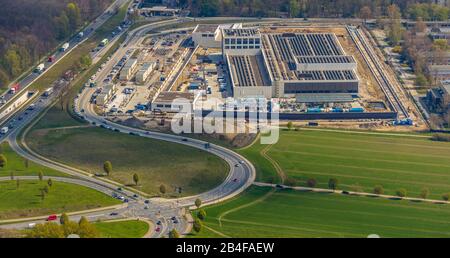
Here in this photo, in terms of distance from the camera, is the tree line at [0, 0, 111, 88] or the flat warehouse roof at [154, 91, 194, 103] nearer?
the flat warehouse roof at [154, 91, 194, 103]

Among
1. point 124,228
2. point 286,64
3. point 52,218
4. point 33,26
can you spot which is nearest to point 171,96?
point 286,64

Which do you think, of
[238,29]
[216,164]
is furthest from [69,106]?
[238,29]

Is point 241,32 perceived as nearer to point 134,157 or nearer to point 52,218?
point 134,157

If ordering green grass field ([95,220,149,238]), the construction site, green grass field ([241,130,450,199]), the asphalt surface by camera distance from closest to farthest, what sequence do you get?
green grass field ([95,220,149,238])
the asphalt surface
green grass field ([241,130,450,199])
the construction site

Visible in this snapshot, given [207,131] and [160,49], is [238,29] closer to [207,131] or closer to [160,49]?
[160,49]

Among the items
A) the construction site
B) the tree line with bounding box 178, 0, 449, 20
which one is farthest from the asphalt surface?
the tree line with bounding box 178, 0, 449, 20

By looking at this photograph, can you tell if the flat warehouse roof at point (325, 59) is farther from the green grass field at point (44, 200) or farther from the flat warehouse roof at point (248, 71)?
the green grass field at point (44, 200)

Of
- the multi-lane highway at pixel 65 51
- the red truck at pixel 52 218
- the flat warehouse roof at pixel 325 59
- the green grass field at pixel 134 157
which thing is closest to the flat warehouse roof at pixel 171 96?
the green grass field at pixel 134 157

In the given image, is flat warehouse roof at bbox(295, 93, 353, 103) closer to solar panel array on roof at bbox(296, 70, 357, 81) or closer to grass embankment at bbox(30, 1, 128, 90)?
solar panel array on roof at bbox(296, 70, 357, 81)
